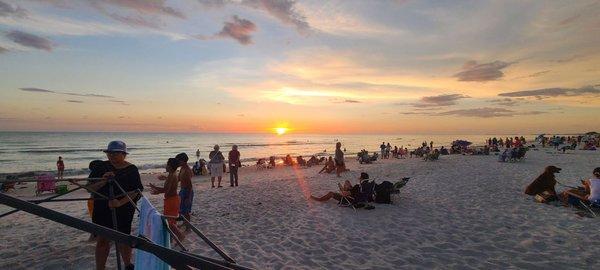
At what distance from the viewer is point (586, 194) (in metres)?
11.5

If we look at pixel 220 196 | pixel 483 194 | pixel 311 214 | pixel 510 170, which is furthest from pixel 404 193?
pixel 510 170

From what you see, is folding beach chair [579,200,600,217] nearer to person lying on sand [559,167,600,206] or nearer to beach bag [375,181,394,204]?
person lying on sand [559,167,600,206]

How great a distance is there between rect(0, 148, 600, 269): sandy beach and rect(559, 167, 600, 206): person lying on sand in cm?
46

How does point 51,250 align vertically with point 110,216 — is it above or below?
below

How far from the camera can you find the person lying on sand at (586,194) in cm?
1074

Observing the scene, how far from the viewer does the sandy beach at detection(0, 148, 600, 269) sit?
7.05 metres

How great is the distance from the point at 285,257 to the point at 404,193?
27.7ft

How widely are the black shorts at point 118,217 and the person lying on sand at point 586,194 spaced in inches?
509

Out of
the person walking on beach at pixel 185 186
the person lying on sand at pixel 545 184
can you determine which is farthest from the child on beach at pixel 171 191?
the person lying on sand at pixel 545 184

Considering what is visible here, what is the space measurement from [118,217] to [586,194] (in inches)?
543

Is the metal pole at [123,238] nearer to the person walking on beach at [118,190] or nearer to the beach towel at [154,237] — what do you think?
the beach towel at [154,237]

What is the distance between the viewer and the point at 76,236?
328 inches

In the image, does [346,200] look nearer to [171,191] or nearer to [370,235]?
[370,235]

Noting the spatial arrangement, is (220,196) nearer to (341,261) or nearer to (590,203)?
(341,261)
